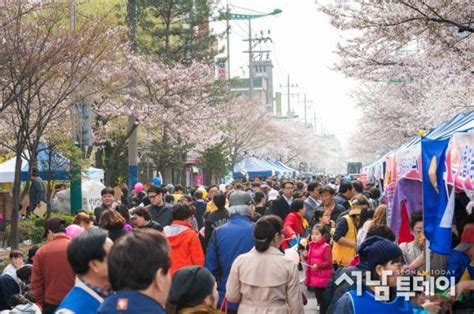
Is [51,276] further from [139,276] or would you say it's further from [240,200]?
[139,276]

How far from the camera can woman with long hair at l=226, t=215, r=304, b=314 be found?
6.23m

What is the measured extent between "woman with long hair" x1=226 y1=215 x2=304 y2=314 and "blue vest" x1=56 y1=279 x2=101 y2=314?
7.34 ft

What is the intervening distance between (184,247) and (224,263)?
2.72ft

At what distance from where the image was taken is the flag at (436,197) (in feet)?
21.1

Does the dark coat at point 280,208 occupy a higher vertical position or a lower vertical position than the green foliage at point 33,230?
higher

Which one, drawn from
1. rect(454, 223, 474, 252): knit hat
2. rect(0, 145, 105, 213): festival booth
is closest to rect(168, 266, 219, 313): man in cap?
rect(454, 223, 474, 252): knit hat

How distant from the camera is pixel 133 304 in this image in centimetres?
335

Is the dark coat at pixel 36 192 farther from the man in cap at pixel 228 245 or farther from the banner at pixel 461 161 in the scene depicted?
the banner at pixel 461 161

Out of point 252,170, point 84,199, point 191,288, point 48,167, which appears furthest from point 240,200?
point 252,170

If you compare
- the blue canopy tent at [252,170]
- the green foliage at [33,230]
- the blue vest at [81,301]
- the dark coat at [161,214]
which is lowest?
the green foliage at [33,230]

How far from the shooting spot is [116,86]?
22734 millimetres

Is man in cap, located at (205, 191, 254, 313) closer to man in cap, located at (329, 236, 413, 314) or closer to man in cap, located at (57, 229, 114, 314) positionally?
man in cap, located at (329, 236, 413, 314)

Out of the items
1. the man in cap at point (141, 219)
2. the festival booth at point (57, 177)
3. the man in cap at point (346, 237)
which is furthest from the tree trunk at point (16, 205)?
the man in cap at point (346, 237)

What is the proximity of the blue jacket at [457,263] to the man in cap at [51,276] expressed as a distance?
3345 millimetres
